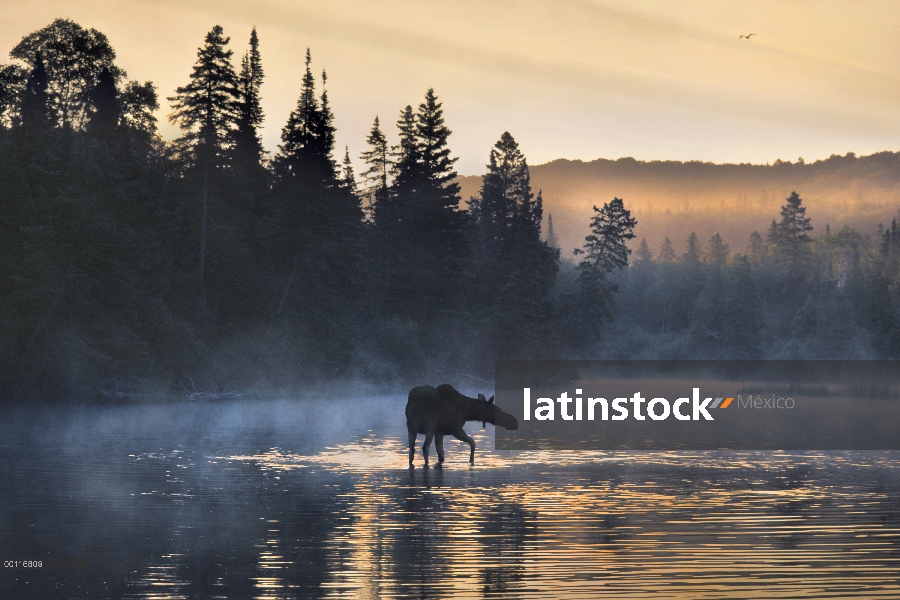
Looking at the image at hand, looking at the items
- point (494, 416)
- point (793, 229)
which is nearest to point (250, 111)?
point (494, 416)

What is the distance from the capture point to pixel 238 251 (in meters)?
72.4

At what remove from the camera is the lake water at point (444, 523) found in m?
12.4

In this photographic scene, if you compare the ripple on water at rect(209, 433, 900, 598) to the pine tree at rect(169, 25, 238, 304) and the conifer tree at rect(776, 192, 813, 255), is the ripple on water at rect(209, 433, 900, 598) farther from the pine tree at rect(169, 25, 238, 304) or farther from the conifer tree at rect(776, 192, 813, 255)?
the conifer tree at rect(776, 192, 813, 255)

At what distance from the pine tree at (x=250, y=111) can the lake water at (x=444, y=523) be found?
58.5 meters

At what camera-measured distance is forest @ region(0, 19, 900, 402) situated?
52.5m

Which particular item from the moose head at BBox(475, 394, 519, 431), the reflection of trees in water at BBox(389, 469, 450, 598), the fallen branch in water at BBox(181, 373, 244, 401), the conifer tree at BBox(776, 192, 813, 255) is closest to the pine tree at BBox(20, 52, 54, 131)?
the fallen branch in water at BBox(181, 373, 244, 401)

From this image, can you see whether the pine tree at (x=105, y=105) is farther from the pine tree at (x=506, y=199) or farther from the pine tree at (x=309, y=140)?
the pine tree at (x=506, y=199)

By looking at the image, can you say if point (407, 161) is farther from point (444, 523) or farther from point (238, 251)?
point (444, 523)

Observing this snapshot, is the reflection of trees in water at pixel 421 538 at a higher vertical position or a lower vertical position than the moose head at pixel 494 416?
lower

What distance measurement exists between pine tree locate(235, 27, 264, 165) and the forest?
194mm

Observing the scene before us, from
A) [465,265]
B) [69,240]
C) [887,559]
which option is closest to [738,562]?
[887,559]

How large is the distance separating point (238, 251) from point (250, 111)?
61.9 feet

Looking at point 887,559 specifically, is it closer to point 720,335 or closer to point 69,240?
point 69,240

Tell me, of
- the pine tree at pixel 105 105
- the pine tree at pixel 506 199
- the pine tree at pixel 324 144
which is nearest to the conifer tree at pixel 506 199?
the pine tree at pixel 506 199
